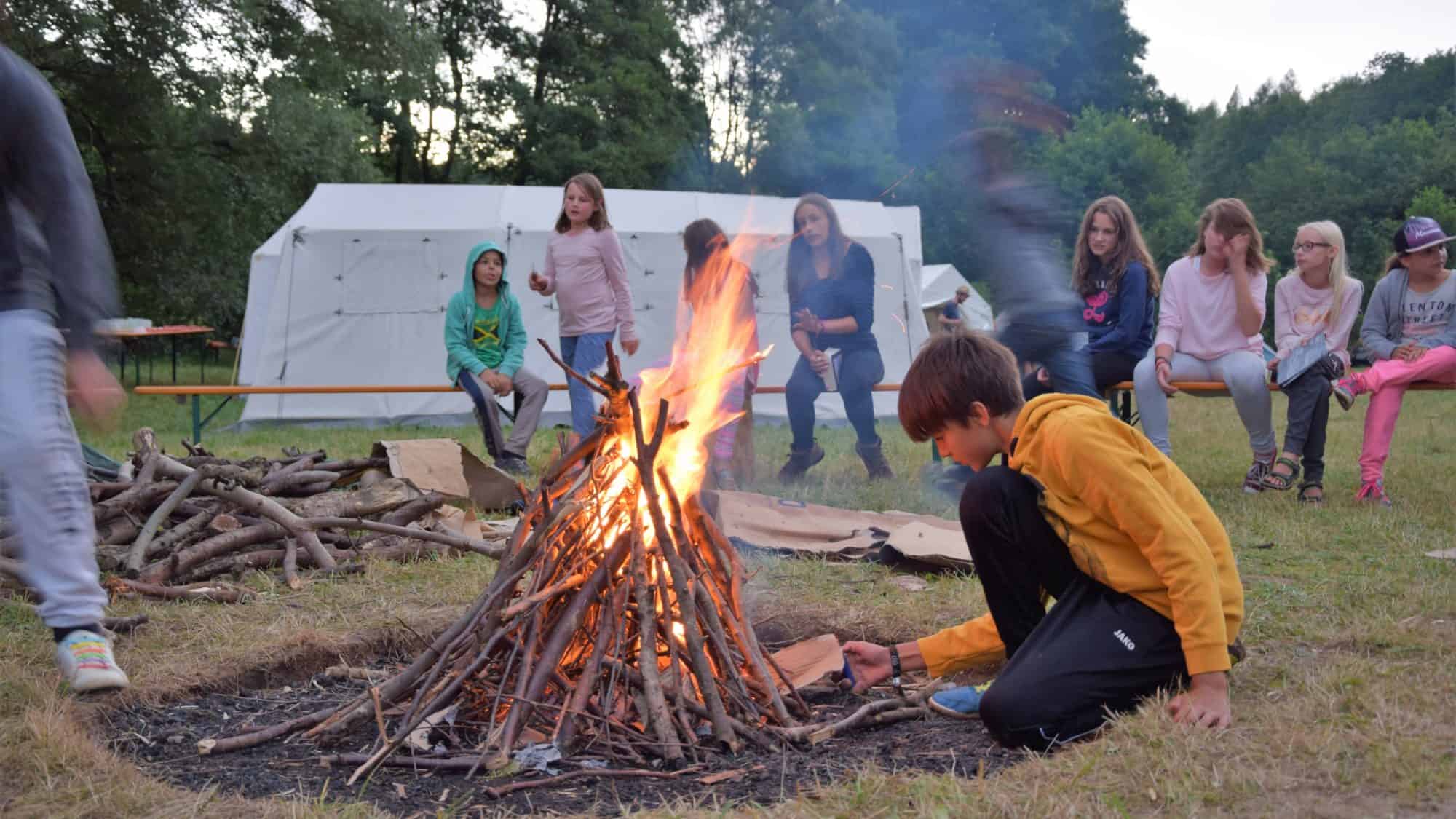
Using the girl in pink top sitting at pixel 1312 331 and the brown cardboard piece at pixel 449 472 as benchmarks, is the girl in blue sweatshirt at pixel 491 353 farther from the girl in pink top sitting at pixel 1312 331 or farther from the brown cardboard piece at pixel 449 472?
the girl in pink top sitting at pixel 1312 331

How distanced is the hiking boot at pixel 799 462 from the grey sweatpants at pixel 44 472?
5033 millimetres

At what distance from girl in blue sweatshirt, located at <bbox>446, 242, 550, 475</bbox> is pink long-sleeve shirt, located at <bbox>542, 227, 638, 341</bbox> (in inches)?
21.4

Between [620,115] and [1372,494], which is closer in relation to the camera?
[1372,494]

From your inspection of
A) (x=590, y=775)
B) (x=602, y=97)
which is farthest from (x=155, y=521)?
(x=602, y=97)

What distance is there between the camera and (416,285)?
42.0 ft

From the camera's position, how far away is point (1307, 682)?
9.59ft

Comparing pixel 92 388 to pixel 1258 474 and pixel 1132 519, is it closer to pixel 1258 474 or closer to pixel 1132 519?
pixel 1132 519

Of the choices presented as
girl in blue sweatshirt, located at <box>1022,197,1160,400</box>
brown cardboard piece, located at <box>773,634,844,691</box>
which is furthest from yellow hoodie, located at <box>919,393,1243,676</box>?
girl in blue sweatshirt, located at <box>1022,197,1160,400</box>

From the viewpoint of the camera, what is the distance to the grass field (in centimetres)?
227

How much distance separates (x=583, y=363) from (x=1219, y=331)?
3.86 m

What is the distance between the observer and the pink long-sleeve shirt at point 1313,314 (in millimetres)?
6996

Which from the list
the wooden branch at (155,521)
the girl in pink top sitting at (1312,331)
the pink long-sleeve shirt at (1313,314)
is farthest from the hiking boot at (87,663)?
the pink long-sleeve shirt at (1313,314)

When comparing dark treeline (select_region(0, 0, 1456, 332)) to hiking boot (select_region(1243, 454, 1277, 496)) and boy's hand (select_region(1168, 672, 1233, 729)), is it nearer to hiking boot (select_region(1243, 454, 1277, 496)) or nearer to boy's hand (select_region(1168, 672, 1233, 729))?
hiking boot (select_region(1243, 454, 1277, 496))

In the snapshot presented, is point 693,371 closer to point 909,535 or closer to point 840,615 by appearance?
point 840,615
